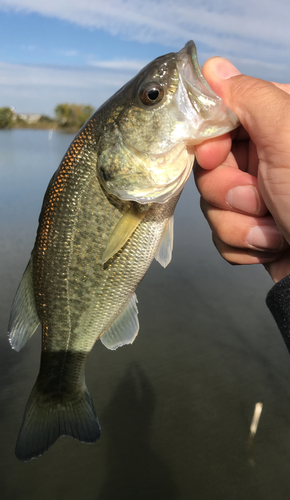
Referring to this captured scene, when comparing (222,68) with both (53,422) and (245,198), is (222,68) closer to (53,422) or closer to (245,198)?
(245,198)

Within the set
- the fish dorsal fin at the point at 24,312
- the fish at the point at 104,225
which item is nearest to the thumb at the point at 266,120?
the fish at the point at 104,225

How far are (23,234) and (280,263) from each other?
6.22 m

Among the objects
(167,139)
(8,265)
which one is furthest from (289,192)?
(8,265)

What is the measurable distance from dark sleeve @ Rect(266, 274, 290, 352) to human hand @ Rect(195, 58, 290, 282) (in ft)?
1.06

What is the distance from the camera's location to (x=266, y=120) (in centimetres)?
152

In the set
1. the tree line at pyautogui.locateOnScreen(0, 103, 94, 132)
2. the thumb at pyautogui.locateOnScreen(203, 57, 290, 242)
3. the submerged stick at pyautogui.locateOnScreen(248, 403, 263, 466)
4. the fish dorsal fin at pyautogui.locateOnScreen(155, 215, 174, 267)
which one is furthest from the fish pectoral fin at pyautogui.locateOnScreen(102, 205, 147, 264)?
the tree line at pyautogui.locateOnScreen(0, 103, 94, 132)

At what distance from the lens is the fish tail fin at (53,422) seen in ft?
5.91

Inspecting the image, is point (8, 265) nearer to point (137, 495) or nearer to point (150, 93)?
point (137, 495)

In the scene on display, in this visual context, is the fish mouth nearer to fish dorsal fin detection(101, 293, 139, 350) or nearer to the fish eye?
the fish eye

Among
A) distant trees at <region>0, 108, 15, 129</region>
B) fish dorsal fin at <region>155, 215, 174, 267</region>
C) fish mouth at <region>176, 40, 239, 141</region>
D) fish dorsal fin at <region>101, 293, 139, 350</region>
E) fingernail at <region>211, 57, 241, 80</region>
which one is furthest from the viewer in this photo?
distant trees at <region>0, 108, 15, 129</region>

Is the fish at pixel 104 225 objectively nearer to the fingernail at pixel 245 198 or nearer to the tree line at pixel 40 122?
the fingernail at pixel 245 198

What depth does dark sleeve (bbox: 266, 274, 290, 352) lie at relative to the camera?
1.57m

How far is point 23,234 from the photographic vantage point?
7.20 meters

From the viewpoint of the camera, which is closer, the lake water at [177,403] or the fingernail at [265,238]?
the fingernail at [265,238]
